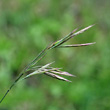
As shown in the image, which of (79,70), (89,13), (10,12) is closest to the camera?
(79,70)

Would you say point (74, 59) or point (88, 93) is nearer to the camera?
point (88, 93)

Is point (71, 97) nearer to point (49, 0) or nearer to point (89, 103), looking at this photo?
point (89, 103)

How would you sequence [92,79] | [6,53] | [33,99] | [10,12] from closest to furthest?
[33,99] → [6,53] → [92,79] → [10,12]

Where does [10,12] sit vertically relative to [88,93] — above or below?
above

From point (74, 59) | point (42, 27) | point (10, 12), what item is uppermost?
point (10, 12)

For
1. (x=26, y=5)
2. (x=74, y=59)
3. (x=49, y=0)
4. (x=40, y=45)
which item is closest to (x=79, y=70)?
(x=74, y=59)

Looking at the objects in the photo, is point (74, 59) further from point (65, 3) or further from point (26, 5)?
point (65, 3)
